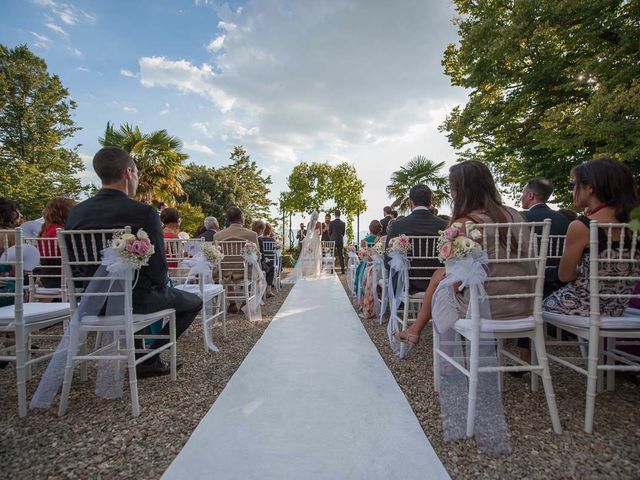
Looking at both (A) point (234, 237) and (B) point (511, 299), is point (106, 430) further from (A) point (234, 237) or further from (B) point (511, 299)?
(A) point (234, 237)

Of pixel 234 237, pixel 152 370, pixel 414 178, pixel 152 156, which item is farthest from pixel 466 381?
pixel 414 178

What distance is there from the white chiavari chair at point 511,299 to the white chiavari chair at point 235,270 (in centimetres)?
314

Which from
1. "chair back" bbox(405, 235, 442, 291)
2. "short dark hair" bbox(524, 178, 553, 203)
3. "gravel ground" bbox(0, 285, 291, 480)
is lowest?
"gravel ground" bbox(0, 285, 291, 480)

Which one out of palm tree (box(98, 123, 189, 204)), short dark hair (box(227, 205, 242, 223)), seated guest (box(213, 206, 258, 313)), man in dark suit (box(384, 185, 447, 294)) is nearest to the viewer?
man in dark suit (box(384, 185, 447, 294))

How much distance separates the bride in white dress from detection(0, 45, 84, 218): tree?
13833 mm

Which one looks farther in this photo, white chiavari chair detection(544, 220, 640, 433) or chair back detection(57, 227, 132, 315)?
chair back detection(57, 227, 132, 315)

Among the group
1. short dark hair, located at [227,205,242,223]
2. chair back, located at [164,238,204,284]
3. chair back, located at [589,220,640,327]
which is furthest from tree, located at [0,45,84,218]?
chair back, located at [589,220,640,327]

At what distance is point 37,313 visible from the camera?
2.01m

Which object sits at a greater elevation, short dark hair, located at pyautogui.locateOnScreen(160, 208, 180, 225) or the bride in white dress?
short dark hair, located at pyautogui.locateOnScreen(160, 208, 180, 225)

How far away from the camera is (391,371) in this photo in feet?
8.39

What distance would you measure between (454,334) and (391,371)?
634 mm

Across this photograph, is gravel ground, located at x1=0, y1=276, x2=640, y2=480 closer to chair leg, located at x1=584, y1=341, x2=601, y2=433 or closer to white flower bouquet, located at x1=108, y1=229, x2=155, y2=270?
chair leg, located at x1=584, y1=341, x2=601, y2=433

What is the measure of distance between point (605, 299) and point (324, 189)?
69.5 ft

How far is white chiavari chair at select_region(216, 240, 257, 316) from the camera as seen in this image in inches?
173
